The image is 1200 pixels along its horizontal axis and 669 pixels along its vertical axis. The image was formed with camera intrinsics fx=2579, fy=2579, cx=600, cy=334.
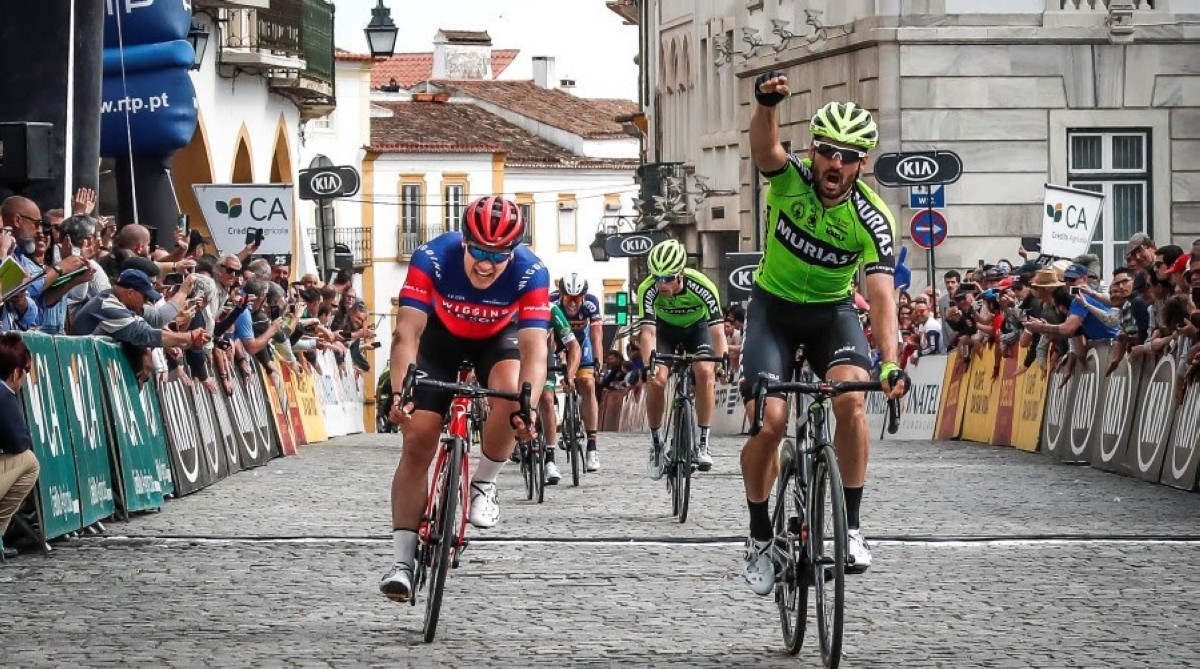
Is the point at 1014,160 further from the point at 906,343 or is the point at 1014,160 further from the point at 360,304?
the point at 360,304

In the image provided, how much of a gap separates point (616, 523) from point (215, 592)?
15.8 ft

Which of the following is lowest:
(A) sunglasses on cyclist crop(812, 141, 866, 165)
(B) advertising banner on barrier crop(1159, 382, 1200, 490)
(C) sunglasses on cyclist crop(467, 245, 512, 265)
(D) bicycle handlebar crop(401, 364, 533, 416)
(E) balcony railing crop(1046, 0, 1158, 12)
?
(B) advertising banner on barrier crop(1159, 382, 1200, 490)

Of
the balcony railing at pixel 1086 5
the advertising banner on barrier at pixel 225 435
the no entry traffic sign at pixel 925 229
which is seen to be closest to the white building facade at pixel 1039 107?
the balcony railing at pixel 1086 5

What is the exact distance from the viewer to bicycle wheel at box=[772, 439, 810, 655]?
32.5 ft

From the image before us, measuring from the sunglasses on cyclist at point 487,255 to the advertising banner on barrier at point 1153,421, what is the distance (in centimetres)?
902

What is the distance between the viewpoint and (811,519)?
9820 millimetres

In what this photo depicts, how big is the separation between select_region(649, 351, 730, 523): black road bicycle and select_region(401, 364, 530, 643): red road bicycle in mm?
5443

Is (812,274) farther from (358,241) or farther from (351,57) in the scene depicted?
(358,241)

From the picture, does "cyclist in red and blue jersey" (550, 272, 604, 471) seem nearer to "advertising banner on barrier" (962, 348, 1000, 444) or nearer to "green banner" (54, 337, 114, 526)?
"advertising banner on barrier" (962, 348, 1000, 444)

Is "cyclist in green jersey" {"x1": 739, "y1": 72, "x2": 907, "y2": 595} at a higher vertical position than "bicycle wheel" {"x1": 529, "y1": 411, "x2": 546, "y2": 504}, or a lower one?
higher

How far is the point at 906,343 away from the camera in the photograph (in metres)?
32.2

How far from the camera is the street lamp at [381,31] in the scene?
38.7 m

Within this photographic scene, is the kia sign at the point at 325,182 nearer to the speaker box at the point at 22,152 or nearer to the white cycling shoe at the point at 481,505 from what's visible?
the speaker box at the point at 22,152

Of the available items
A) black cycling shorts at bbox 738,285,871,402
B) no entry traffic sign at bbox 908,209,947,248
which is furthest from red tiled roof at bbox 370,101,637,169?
black cycling shorts at bbox 738,285,871,402
